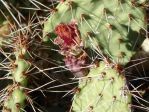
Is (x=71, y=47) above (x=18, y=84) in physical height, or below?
above

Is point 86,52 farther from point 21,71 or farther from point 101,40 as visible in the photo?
point 21,71

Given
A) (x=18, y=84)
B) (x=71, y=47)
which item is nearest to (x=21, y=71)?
(x=18, y=84)

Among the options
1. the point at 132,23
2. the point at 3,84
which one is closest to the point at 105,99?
the point at 132,23

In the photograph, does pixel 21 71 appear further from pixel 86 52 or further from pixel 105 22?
pixel 105 22

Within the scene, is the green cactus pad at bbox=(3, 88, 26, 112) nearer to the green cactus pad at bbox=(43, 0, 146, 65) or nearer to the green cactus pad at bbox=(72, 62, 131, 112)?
the green cactus pad at bbox=(72, 62, 131, 112)

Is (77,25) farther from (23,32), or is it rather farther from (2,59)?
(2,59)

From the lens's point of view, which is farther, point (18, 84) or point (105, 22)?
point (105, 22)

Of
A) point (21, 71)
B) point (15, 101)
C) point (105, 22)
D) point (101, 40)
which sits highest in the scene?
point (105, 22)
